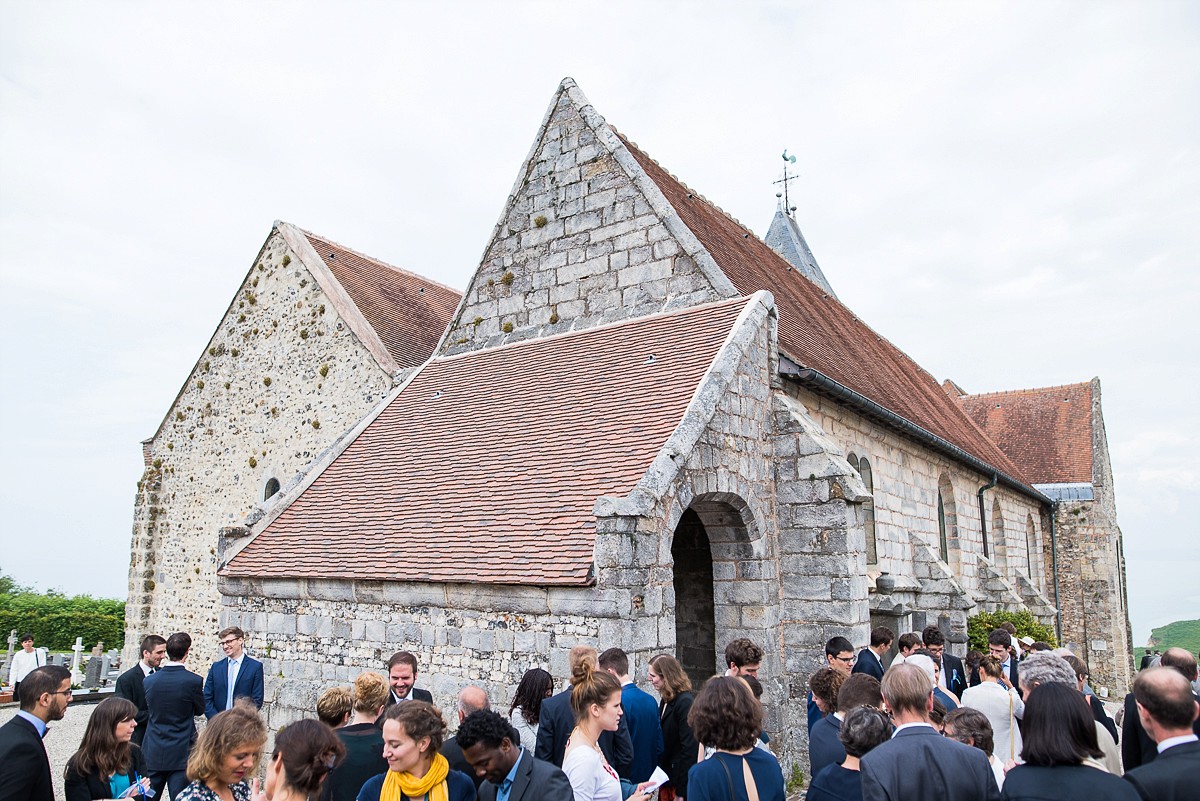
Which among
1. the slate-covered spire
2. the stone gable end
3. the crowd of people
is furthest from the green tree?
the slate-covered spire

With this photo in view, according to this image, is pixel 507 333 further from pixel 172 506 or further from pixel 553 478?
pixel 172 506

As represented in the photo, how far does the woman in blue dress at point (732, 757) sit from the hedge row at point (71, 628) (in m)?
22.6

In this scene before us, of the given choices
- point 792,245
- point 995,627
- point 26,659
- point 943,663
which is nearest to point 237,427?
point 26,659

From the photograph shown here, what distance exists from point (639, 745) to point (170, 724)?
3583 mm

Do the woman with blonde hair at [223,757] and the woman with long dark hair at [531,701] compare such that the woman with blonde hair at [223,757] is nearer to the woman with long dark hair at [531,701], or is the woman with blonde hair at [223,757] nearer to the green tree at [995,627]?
the woman with long dark hair at [531,701]

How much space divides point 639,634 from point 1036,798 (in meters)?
3.97

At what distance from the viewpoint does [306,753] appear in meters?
3.21

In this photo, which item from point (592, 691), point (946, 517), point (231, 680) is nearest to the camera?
point (592, 691)

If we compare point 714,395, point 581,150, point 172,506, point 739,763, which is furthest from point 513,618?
point 172,506

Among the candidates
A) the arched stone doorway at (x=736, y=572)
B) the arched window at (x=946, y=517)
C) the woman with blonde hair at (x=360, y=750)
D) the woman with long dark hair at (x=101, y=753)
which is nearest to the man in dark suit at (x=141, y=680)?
the woman with long dark hair at (x=101, y=753)

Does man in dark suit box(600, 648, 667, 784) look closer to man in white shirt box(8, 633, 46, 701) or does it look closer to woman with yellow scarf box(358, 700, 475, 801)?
woman with yellow scarf box(358, 700, 475, 801)

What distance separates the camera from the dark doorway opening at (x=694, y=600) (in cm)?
1050

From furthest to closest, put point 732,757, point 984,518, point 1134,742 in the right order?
point 984,518, point 1134,742, point 732,757

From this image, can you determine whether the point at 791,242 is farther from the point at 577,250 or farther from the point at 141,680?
the point at 141,680
